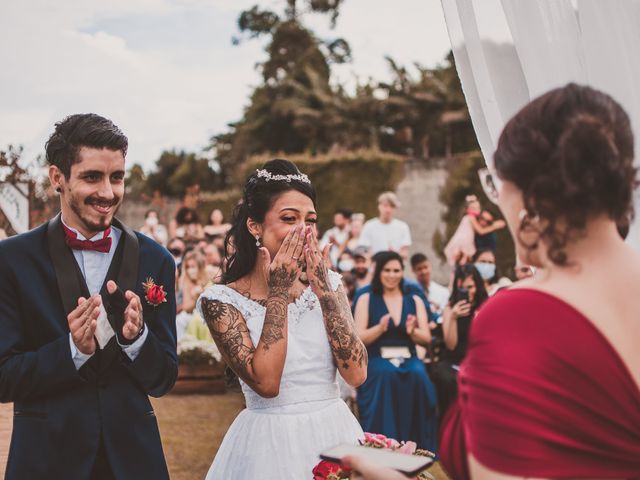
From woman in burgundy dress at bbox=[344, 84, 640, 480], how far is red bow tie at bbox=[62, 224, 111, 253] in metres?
1.57

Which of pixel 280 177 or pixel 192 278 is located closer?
pixel 280 177

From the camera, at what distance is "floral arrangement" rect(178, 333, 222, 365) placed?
8.82 meters

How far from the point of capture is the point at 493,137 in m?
2.49

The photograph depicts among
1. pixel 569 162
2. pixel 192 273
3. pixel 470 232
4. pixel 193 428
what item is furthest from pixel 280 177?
pixel 470 232

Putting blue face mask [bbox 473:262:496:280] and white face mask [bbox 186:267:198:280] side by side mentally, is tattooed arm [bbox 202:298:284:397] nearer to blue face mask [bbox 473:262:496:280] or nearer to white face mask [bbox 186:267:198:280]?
blue face mask [bbox 473:262:496:280]

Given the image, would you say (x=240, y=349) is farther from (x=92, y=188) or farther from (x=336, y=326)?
(x=92, y=188)

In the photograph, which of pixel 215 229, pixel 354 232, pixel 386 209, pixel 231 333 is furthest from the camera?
pixel 215 229

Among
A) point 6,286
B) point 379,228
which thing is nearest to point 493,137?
point 6,286

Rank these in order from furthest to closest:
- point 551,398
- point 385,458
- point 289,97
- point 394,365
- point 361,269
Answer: point 289,97 → point 361,269 → point 394,365 → point 385,458 → point 551,398

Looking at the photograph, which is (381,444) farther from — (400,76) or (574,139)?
(400,76)

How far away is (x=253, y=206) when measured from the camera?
126 inches

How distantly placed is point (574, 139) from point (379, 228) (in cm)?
925

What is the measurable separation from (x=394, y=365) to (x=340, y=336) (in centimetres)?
403

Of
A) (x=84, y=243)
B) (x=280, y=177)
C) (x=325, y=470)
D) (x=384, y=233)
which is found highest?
(x=280, y=177)
